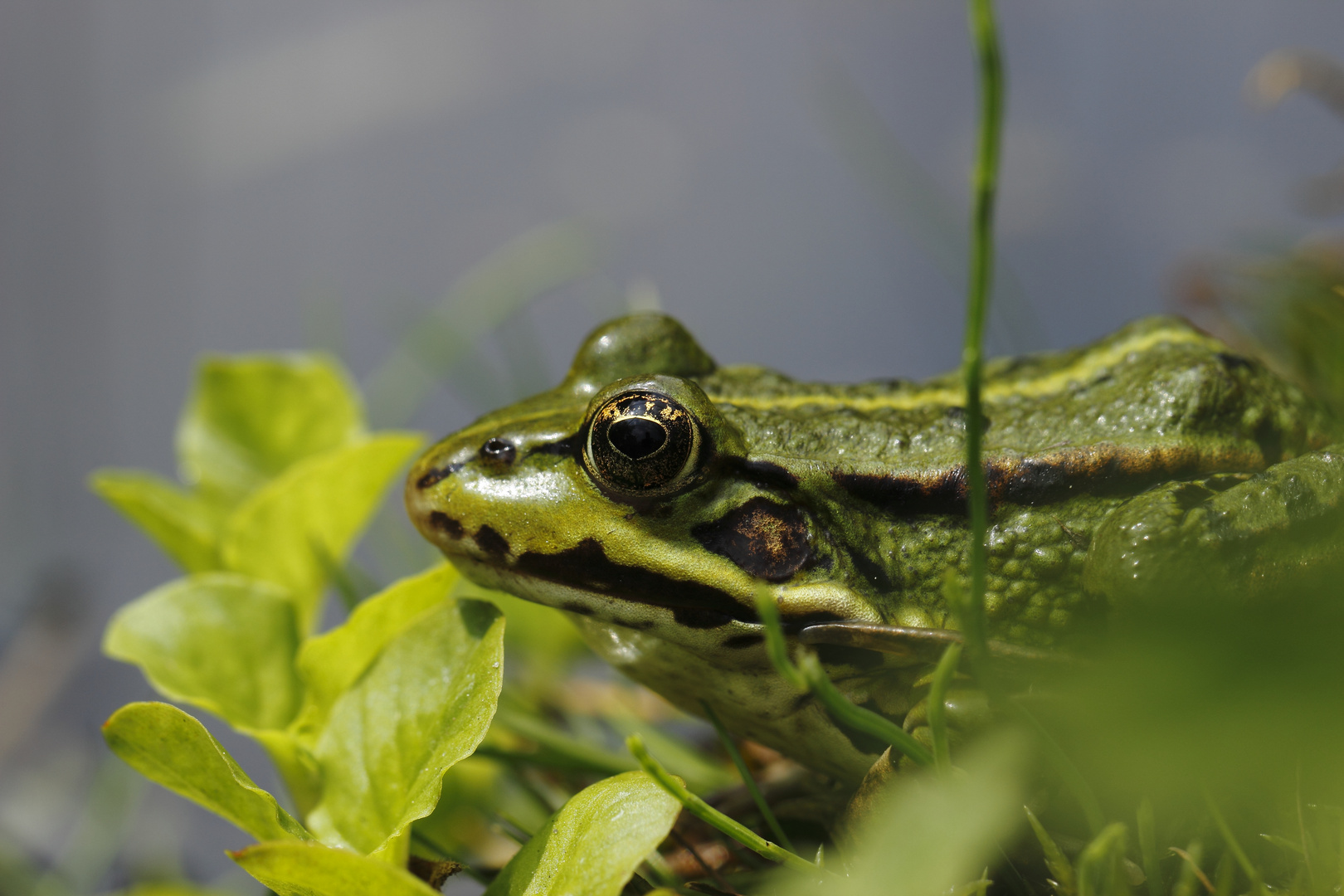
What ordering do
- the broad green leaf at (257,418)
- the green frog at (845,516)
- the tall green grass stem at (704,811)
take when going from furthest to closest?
the broad green leaf at (257,418) → the green frog at (845,516) → the tall green grass stem at (704,811)

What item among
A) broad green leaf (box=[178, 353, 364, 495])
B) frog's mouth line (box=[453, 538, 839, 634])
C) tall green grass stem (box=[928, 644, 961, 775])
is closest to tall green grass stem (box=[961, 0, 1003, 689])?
tall green grass stem (box=[928, 644, 961, 775])

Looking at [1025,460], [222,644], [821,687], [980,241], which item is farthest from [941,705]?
[222,644]

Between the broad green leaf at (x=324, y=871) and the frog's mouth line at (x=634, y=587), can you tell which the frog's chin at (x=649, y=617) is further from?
the broad green leaf at (x=324, y=871)

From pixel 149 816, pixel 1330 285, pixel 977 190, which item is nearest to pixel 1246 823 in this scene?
pixel 977 190

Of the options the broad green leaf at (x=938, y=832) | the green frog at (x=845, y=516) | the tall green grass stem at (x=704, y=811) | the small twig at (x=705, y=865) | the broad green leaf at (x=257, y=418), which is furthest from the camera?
the broad green leaf at (x=257, y=418)

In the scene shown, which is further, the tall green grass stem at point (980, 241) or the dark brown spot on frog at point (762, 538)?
the dark brown spot on frog at point (762, 538)

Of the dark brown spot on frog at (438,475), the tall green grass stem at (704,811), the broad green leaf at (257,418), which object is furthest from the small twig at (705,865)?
the broad green leaf at (257,418)

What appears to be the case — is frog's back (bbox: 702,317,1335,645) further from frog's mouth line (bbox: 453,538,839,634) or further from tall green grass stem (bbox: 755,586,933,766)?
tall green grass stem (bbox: 755,586,933,766)

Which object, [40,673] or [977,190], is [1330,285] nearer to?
[977,190]
